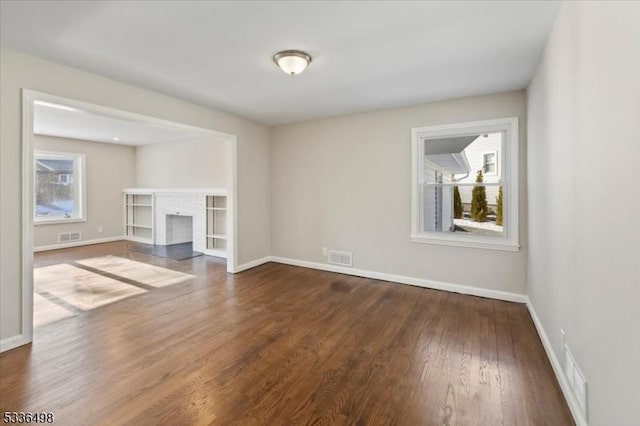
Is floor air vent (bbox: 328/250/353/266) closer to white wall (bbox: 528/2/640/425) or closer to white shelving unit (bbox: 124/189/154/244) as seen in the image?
white wall (bbox: 528/2/640/425)

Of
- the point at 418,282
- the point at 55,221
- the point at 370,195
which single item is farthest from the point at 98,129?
the point at 418,282

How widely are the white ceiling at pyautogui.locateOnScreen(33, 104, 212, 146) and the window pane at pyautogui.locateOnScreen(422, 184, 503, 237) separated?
3524 millimetres

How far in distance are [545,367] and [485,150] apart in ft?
8.44

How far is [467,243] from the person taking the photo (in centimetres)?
375

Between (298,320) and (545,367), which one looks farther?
(298,320)

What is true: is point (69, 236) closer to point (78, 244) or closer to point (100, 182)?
point (78, 244)

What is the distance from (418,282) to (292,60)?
3260 mm

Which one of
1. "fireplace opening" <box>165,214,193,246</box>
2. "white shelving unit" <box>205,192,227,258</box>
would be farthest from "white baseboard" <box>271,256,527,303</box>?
"fireplace opening" <box>165,214,193,246</box>

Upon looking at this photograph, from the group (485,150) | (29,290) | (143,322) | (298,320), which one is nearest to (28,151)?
(29,290)

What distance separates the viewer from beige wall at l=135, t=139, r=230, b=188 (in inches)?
247

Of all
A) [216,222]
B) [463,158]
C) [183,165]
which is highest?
[183,165]

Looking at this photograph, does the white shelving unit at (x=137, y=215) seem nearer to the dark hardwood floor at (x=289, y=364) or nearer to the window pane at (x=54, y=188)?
the window pane at (x=54, y=188)

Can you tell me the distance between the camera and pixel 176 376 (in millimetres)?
2082

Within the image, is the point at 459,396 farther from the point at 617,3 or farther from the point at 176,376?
the point at 617,3
